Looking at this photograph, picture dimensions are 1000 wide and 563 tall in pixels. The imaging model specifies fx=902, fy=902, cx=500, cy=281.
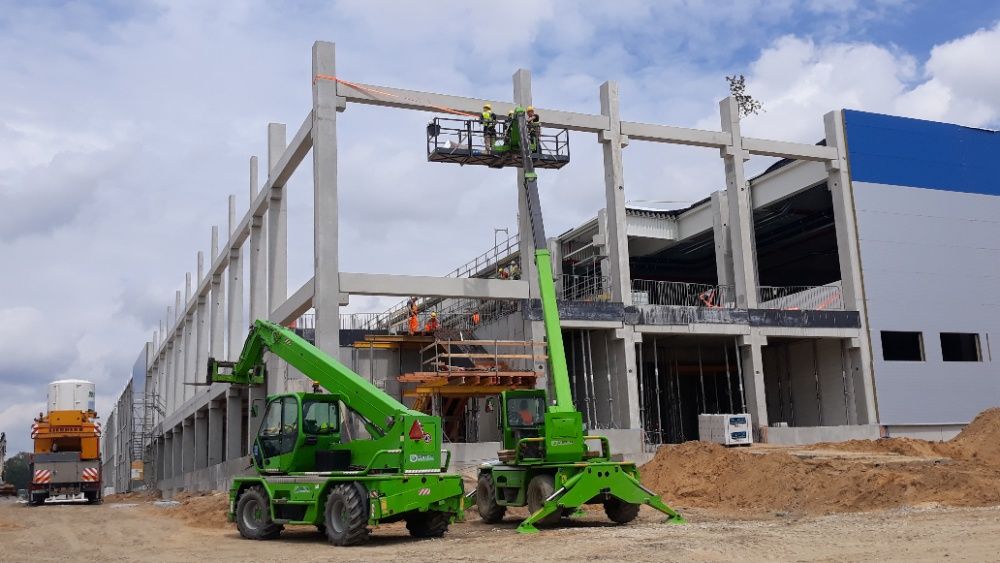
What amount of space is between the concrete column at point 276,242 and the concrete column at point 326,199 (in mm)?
5203

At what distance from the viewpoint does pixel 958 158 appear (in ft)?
114

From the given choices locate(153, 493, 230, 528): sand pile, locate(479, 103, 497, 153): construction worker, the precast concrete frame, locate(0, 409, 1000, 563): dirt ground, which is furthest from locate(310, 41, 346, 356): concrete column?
locate(0, 409, 1000, 563): dirt ground

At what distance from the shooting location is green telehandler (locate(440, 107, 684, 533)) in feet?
51.1

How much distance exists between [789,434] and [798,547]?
63.3 feet

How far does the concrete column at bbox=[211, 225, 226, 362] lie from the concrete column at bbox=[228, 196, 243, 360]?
371cm

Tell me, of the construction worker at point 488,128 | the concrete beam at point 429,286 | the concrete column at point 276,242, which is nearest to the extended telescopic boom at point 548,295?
the construction worker at point 488,128

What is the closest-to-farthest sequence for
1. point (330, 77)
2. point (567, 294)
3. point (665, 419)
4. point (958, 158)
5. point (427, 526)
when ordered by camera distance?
point (427, 526), point (330, 77), point (958, 158), point (665, 419), point (567, 294)

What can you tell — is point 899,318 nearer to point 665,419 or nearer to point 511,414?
point 665,419

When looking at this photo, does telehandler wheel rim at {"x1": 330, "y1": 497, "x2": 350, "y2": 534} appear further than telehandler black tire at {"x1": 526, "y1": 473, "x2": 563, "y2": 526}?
No

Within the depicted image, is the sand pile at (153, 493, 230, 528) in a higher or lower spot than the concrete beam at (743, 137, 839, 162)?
lower

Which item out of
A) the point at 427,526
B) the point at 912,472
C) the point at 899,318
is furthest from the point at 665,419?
the point at 427,526

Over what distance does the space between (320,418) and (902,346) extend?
978 inches

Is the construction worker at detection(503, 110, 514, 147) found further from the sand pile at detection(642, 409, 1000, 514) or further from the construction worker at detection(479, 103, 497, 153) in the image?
the sand pile at detection(642, 409, 1000, 514)

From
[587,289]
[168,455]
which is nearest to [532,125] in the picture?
[587,289]
